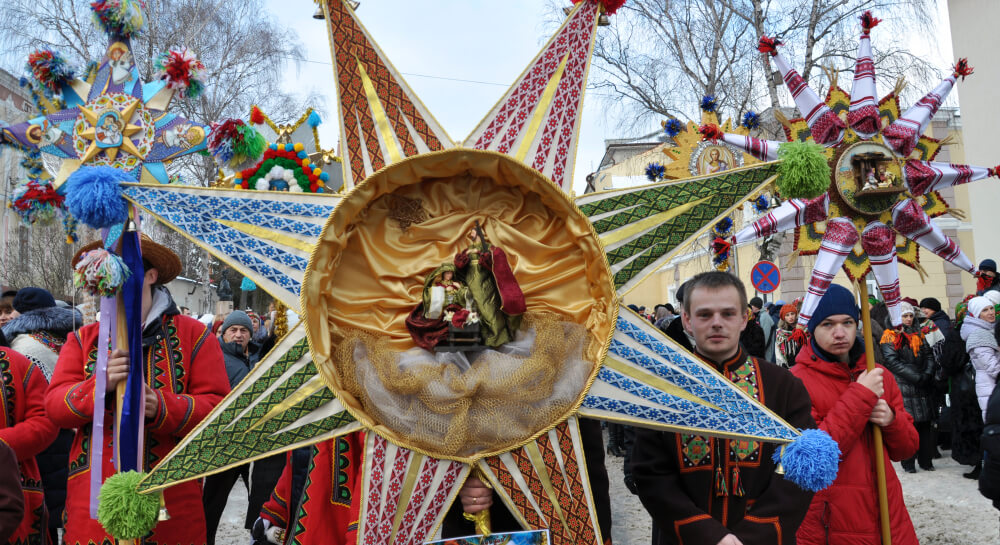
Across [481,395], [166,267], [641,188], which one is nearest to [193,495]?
[166,267]

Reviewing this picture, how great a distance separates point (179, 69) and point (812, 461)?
8.80 ft

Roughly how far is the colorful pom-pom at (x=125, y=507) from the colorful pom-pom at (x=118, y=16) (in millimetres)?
1674

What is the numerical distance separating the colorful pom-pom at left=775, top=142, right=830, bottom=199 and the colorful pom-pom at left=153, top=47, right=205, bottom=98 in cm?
226

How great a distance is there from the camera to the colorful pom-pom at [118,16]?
2.86m

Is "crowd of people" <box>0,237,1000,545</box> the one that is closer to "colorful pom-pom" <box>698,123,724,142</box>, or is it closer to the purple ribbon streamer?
the purple ribbon streamer

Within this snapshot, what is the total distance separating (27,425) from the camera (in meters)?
3.17

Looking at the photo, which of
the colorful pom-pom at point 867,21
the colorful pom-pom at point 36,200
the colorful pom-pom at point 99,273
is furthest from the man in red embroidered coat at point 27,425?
the colorful pom-pom at point 867,21

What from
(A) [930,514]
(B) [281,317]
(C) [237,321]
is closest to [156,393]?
(B) [281,317]

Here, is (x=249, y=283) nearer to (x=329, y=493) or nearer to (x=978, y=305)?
(x=329, y=493)

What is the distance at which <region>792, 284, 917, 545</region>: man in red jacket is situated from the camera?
3141 millimetres

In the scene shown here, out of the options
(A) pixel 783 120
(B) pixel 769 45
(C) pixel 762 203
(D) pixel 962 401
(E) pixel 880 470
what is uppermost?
(B) pixel 769 45

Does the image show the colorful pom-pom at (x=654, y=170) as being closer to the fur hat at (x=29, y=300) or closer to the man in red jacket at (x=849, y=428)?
the man in red jacket at (x=849, y=428)

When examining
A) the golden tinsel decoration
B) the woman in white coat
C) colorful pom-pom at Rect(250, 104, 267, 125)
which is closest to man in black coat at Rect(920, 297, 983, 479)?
the woman in white coat

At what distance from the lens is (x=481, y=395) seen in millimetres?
2684
